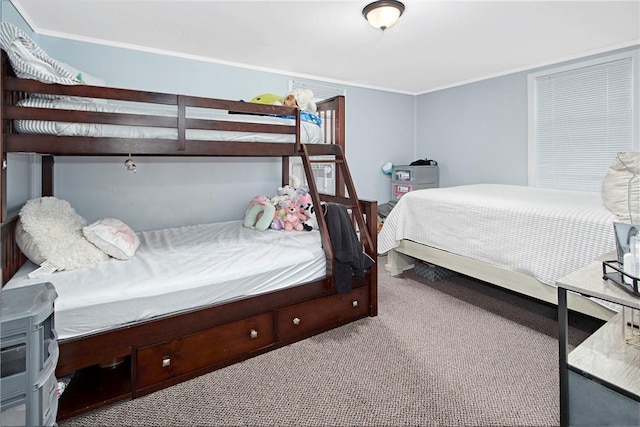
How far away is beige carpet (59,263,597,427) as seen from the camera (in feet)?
5.07

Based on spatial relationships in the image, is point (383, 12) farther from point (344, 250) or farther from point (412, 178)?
point (412, 178)

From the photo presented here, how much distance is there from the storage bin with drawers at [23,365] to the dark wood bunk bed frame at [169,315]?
22.4 inches

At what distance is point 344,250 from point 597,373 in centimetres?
140

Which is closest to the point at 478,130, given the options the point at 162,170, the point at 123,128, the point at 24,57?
the point at 162,170

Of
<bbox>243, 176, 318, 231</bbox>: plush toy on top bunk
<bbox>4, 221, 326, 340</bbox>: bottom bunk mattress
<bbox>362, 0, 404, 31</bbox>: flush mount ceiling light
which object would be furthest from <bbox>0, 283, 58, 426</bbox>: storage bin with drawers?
<bbox>362, 0, 404, 31</bbox>: flush mount ceiling light

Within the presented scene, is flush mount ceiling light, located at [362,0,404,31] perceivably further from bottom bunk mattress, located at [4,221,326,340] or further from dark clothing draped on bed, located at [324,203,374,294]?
bottom bunk mattress, located at [4,221,326,340]

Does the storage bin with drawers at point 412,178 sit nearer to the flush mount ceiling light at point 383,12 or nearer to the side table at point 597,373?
the flush mount ceiling light at point 383,12

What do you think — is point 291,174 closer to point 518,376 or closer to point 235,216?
point 235,216

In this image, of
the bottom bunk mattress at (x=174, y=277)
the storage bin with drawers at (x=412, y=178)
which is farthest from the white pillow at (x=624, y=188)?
the storage bin with drawers at (x=412, y=178)

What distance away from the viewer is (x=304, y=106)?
8.48 ft

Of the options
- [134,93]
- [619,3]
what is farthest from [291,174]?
[619,3]

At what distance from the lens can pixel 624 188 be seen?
195 centimetres

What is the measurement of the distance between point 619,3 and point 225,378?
360 cm

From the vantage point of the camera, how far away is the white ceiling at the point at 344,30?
7.84 feet
